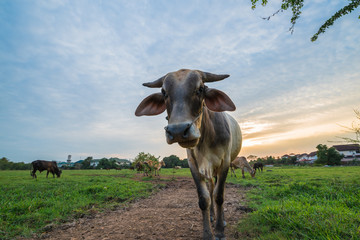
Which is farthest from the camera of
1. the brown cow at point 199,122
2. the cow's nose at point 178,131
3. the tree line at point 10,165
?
the tree line at point 10,165

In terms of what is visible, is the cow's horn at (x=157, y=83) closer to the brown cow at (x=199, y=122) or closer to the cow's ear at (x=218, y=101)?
the brown cow at (x=199, y=122)

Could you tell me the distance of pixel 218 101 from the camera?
126 inches

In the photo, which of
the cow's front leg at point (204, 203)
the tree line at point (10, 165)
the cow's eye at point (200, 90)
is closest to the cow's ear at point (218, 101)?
the cow's eye at point (200, 90)

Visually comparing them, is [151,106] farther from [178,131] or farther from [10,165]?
[10,165]

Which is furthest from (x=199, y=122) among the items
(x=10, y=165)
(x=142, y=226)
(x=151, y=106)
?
(x=10, y=165)

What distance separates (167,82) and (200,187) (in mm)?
1835

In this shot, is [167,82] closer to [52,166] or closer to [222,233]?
[222,233]

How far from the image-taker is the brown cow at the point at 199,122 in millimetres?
2459

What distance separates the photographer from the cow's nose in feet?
7.47

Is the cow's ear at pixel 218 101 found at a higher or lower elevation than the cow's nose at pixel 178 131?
higher

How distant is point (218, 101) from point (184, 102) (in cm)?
77

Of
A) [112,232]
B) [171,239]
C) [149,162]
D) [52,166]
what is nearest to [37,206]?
[112,232]

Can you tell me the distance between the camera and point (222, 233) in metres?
3.34

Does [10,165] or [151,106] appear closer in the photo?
[151,106]
